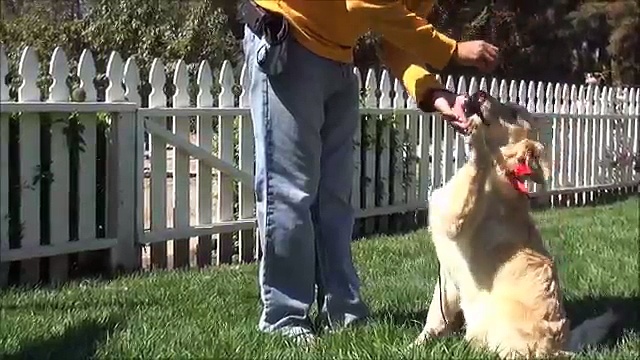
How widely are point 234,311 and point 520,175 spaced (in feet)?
4.73

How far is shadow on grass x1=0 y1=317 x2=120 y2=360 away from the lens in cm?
327

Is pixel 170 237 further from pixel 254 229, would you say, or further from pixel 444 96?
pixel 444 96

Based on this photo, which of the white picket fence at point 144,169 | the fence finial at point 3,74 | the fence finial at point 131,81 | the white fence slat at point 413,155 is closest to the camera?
the fence finial at point 3,74

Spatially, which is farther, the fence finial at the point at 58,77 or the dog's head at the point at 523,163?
the fence finial at the point at 58,77

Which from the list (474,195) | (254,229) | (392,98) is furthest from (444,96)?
(392,98)

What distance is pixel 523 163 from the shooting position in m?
3.16

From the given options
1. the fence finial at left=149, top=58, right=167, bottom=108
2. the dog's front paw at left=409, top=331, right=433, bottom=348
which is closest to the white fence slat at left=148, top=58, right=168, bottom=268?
the fence finial at left=149, top=58, right=167, bottom=108

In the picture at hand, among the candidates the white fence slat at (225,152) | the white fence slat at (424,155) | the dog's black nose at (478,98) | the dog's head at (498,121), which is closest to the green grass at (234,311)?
the white fence slat at (225,152)

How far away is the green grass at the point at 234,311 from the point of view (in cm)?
326

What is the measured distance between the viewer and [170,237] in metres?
5.77

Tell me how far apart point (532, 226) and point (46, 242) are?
2845 mm

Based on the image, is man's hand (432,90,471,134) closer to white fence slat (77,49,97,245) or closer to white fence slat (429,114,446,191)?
white fence slat (77,49,97,245)

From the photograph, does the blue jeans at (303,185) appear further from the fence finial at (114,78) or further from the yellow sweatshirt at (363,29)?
the fence finial at (114,78)

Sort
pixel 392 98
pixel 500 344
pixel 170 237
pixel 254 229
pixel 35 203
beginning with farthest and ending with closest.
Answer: pixel 392 98, pixel 254 229, pixel 170 237, pixel 35 203, pixel 500 344
